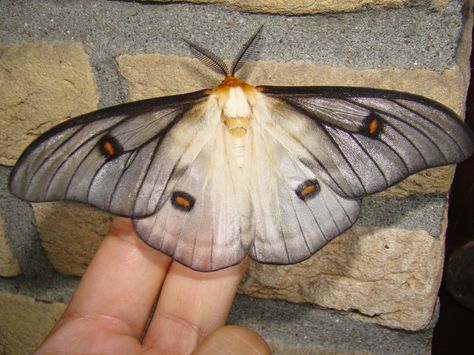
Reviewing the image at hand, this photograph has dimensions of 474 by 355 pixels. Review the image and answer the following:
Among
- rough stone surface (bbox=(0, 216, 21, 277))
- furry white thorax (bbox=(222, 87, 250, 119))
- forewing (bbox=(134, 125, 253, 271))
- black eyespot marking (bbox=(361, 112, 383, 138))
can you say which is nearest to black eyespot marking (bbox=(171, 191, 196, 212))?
forewing (bbox=(134, 125, 253, 271))

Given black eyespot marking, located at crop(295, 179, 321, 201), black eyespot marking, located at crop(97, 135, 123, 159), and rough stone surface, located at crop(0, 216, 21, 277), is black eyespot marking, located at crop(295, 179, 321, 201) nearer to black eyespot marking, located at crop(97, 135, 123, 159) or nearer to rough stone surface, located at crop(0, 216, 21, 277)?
black eyespot marking, located at crop(97, 135, 123, 159)

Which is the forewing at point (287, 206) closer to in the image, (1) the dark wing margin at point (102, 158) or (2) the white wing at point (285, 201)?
(2) the white wing at point (285, 201)

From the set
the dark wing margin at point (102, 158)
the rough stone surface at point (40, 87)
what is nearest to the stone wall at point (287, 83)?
the rough stone surface at point (40, 87)

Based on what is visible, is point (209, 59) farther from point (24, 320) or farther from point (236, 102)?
point (24, 320)

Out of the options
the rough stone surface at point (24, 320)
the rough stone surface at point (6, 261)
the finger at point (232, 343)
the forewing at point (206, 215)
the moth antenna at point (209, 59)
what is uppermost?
the moth antenna at point (209, 59)

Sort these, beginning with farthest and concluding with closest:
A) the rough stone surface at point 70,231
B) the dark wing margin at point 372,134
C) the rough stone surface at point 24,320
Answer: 1. the rough stone surface at point 24,320
2. the rough stone surface at point 70,231
3. the dark wing margin at point 372,134

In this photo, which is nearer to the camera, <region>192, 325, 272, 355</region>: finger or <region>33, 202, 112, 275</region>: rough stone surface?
<region>192, 325, 272, 355</region>: finger
